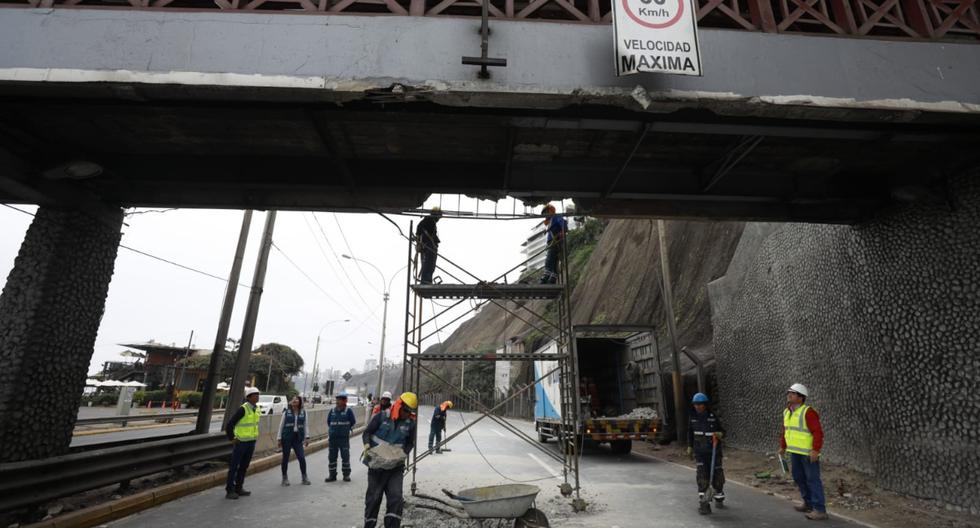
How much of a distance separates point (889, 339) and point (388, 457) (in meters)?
7.40

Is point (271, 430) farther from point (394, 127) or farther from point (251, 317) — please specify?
point (394, 127)

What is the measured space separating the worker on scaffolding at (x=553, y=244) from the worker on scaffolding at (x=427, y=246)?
1995 mm

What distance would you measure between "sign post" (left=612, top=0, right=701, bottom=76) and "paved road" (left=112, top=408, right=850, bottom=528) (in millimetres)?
5448

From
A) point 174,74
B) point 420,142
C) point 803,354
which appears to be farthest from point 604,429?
point 174,74

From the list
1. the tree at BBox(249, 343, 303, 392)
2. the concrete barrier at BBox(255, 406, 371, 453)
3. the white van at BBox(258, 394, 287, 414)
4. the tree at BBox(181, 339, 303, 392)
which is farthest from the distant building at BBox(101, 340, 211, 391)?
the concrete barrier at BBox(255, 406, 371, 453)

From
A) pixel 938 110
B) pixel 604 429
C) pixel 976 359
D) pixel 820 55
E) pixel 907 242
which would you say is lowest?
pixel 604 429

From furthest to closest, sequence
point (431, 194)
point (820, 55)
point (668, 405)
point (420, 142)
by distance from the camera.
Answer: point (668, 405) → point (431, 194) → point (420, 142) → point (820, 55)

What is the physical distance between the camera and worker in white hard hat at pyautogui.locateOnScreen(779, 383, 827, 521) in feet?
20.9

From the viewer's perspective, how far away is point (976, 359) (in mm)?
5977

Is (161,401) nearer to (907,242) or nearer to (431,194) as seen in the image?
(431,194)

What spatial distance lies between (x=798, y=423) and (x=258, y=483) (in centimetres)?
923

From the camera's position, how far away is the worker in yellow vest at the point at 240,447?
782 centimetres

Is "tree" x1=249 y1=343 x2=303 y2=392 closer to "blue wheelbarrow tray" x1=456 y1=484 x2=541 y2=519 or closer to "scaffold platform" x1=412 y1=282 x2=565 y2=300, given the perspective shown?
"scaffold platform" x1=412 y1=282 x2=565 y2=300

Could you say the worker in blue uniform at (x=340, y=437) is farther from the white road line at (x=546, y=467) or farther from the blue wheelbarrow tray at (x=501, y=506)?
the blue wheelbarrow tray at (x=501, y=506)
